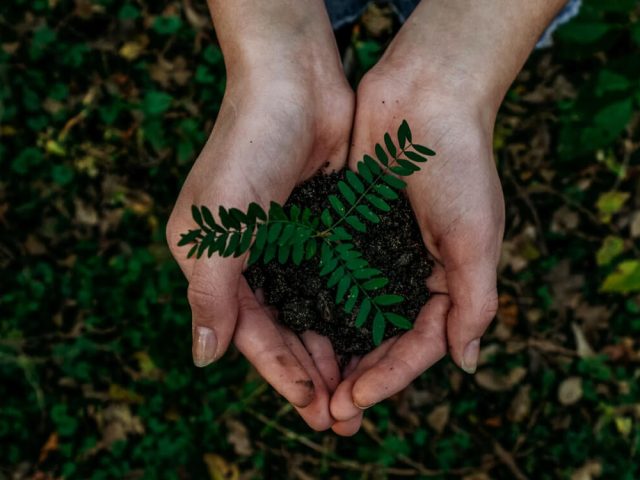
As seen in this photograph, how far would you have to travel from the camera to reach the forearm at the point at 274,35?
2797 millimetres

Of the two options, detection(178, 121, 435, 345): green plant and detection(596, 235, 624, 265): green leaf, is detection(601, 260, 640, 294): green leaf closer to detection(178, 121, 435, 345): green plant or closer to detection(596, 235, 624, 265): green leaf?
detection(596, 235, 624, 265): green leaf

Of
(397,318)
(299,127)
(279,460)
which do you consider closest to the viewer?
(397,318)

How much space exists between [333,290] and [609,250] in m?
2.14

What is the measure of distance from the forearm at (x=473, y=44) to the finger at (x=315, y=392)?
4.04 feet

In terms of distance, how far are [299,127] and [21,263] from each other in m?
2.30

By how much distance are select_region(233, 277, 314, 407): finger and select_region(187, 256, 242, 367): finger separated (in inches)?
3.4

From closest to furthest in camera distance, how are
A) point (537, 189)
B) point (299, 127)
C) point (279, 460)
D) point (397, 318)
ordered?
point (397, 318), point (299, 127), point (279, 460), point (537, 189)

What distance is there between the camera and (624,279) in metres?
2.79

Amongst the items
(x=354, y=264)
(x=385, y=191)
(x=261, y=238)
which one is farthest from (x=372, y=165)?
(x=261, y=238)

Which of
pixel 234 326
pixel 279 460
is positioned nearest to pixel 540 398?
pixel 279 460

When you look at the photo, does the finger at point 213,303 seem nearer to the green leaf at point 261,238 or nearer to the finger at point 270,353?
the finger at point 270,353

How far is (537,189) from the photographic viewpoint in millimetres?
3980

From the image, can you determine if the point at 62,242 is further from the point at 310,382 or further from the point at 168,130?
the point at 310,382

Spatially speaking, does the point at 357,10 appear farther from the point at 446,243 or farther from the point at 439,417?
the point at 439,417
